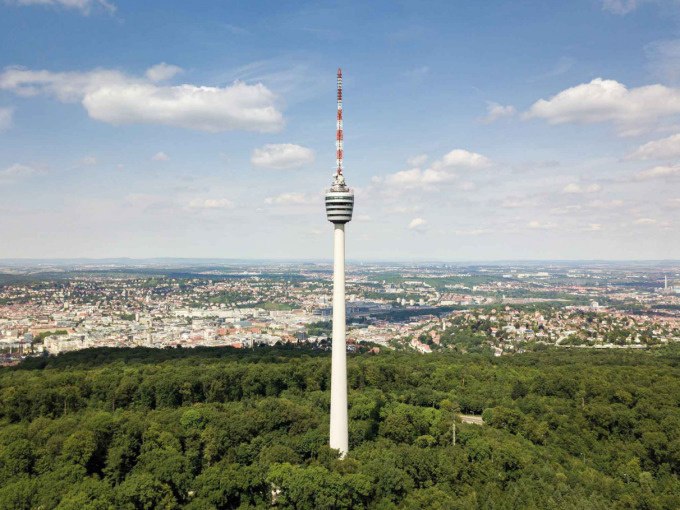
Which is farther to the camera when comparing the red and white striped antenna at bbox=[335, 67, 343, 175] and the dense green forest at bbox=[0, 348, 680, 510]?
the red and white striped antenna at bbox=[335, 67, 343, 175]

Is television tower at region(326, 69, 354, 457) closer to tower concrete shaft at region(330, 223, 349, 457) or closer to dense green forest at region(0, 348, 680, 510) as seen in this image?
tower concrete shaft at region(330, 223, 349, 457)

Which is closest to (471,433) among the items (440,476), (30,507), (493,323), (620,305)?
(440,476)

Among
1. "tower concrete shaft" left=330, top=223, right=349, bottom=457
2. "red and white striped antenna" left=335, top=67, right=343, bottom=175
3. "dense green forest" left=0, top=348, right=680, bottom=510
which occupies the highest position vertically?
"red and white striped antenna" left=335, top=67, right=343, bottom=175

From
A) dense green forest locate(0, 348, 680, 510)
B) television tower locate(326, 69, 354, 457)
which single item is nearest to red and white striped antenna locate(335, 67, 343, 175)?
television tower locate(326, 69, 354, 457)

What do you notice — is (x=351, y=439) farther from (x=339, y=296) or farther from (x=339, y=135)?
(x=339, y=135)

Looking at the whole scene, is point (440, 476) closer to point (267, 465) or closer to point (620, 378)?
point (267, 465)

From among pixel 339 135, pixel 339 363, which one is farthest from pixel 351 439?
pixel 339 135

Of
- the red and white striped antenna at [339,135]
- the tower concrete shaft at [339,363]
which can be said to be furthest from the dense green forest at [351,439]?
the red and white striped antenna at [339,135]
